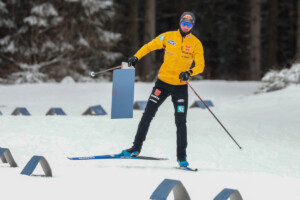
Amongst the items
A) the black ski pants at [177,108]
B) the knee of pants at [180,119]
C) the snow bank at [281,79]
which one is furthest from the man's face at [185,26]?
the snow bank at [281,79]

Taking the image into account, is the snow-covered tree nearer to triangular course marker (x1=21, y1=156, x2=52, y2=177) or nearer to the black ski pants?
the black ski pants

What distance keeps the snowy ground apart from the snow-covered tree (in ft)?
13.9

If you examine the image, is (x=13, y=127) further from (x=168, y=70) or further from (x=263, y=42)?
(x=263, y=42)

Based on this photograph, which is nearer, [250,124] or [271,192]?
[271,192]

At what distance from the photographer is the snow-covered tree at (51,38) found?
62.5 ft

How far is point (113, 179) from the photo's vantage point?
5684mm

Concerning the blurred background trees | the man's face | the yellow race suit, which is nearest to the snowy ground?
the yellow race suit

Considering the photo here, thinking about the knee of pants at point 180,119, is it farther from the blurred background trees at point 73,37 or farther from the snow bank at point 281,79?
the blurred background trees at point 73,37

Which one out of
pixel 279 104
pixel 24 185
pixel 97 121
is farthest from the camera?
pixel 279 104

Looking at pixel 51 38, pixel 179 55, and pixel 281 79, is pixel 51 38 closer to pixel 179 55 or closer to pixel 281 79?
pixel 281 79

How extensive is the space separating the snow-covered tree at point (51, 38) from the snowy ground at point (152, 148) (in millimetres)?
4241

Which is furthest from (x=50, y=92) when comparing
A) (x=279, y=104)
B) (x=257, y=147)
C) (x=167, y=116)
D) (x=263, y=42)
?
(x=263, y=42)

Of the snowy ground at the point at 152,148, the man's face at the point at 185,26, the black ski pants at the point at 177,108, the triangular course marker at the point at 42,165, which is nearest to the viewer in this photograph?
the snowy ground at the point at 152,148

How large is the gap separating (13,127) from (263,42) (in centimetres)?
2643
